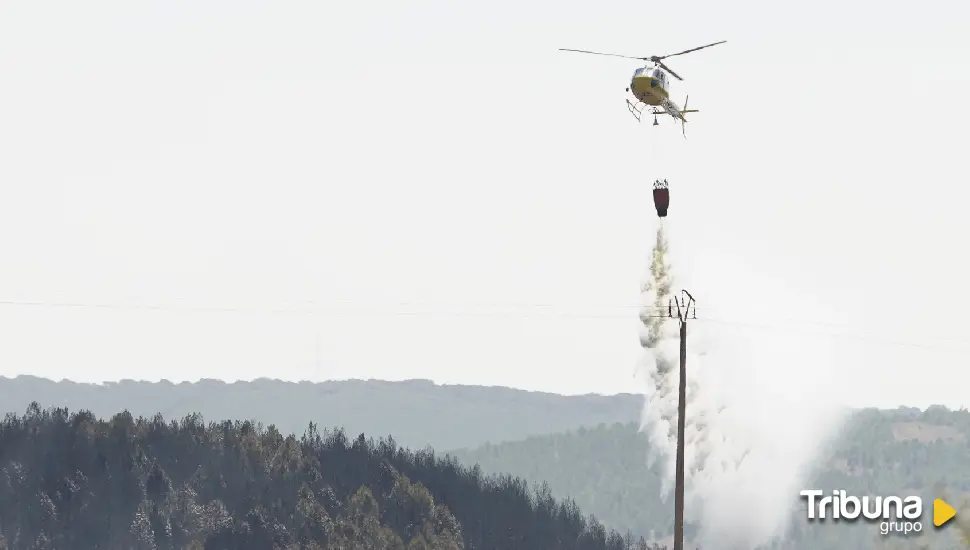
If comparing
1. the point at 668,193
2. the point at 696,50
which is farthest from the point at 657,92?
the point at 696,50

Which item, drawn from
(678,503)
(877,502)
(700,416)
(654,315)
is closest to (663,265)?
(654,315)

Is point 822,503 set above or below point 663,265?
below

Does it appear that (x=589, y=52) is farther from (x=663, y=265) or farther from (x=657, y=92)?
(x=663, y=265)

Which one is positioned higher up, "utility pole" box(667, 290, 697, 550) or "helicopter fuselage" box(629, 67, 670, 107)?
"helicopter fuselage" box(629, 67, 670, 107)

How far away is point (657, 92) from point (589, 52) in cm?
1973

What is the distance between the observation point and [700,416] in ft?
397

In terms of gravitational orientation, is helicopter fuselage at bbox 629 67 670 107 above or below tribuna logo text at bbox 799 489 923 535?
above

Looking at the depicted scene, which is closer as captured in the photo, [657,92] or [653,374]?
[657,92]

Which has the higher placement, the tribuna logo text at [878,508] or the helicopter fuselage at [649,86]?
the helicopter fuselage at [649,86]

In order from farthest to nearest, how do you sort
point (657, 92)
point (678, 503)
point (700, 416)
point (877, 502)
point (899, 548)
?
point (700, 416)
point (657, 92)
point (877, 502)
point (899, 548)
point (678, 503)

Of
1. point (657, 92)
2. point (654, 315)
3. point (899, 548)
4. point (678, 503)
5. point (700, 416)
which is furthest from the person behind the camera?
point (700, 416)

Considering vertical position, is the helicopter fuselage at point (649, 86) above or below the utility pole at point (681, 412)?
above

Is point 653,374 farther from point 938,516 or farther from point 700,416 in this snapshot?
point 938,516

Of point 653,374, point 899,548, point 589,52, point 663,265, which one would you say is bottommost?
point 899,548
